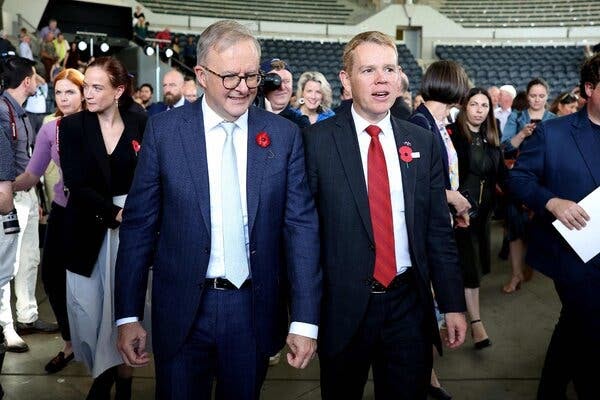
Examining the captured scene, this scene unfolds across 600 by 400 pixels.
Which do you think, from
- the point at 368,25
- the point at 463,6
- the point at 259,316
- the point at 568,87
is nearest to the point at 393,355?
the point at 259,316

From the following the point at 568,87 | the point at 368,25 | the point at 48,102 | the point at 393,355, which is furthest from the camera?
the point at 368,25

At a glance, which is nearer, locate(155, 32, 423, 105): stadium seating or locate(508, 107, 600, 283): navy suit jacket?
locate(508, 107, 600, 283): navy suit jacket

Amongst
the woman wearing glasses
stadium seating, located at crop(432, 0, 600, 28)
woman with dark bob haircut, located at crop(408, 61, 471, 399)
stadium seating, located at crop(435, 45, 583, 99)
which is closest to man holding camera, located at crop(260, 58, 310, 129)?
woman with dark bob haircut, located at crop(408, 61, 471, 399)

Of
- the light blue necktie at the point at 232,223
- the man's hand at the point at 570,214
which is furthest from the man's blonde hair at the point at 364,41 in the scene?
the man's hand at the point at 570,214

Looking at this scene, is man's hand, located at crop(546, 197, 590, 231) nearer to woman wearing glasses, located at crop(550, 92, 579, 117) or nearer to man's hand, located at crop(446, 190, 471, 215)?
man's hand, located at crop(446, 190, 471, 215)

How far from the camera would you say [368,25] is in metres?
21.0

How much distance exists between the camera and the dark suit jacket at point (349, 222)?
1.82 meters

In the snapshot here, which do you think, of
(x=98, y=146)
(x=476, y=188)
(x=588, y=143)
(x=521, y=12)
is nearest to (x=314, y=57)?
(x=521, y=12)

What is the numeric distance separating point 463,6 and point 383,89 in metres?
21.8

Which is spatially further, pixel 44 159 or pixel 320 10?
pixel 320 10

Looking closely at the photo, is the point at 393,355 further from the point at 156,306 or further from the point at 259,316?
the point at 156,306

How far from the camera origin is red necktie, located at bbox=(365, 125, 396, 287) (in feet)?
6.03

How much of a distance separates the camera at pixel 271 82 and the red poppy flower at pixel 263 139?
1.50 meters

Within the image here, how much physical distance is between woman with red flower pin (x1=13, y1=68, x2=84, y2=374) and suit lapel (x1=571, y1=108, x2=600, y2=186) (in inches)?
78.3
